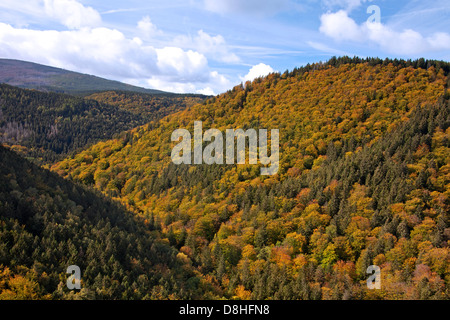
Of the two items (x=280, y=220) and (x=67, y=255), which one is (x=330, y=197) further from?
(x=67, y=255)

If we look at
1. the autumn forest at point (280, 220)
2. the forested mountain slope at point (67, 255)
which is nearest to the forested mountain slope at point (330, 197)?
the autumn forest at point (280, 220)

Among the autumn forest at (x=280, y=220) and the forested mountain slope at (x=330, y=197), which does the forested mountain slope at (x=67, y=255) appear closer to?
the autumn forest at (x=280, y=220)

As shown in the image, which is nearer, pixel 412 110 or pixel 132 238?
pixel 132 238

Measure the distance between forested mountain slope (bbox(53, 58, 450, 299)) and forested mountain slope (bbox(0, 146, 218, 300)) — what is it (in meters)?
16.0

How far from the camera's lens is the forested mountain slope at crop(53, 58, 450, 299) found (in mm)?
67625

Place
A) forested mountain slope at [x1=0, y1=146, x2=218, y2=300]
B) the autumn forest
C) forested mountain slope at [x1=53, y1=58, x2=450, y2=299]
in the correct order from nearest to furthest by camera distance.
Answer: forested mountain slope at [x1=0, y1=146, x2=218, y2=300], the autumn forest, forested mountain slope at [x1=53, y1=58, x2=450, y2=299]

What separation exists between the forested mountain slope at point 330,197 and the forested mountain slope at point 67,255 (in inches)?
629

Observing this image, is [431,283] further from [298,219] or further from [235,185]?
[235,185]

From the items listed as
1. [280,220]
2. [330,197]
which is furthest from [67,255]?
[330,197]

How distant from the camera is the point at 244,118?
198500 mm

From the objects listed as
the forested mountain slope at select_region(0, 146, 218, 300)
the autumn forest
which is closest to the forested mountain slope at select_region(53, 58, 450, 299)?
the autumn forest

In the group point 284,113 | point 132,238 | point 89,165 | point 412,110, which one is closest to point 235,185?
point 132,238

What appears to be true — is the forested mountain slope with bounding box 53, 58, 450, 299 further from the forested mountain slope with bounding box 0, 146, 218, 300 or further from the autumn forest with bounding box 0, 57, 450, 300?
the forested mountain slope with bounding box 0, 146, 218, 300

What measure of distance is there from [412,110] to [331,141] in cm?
4100
